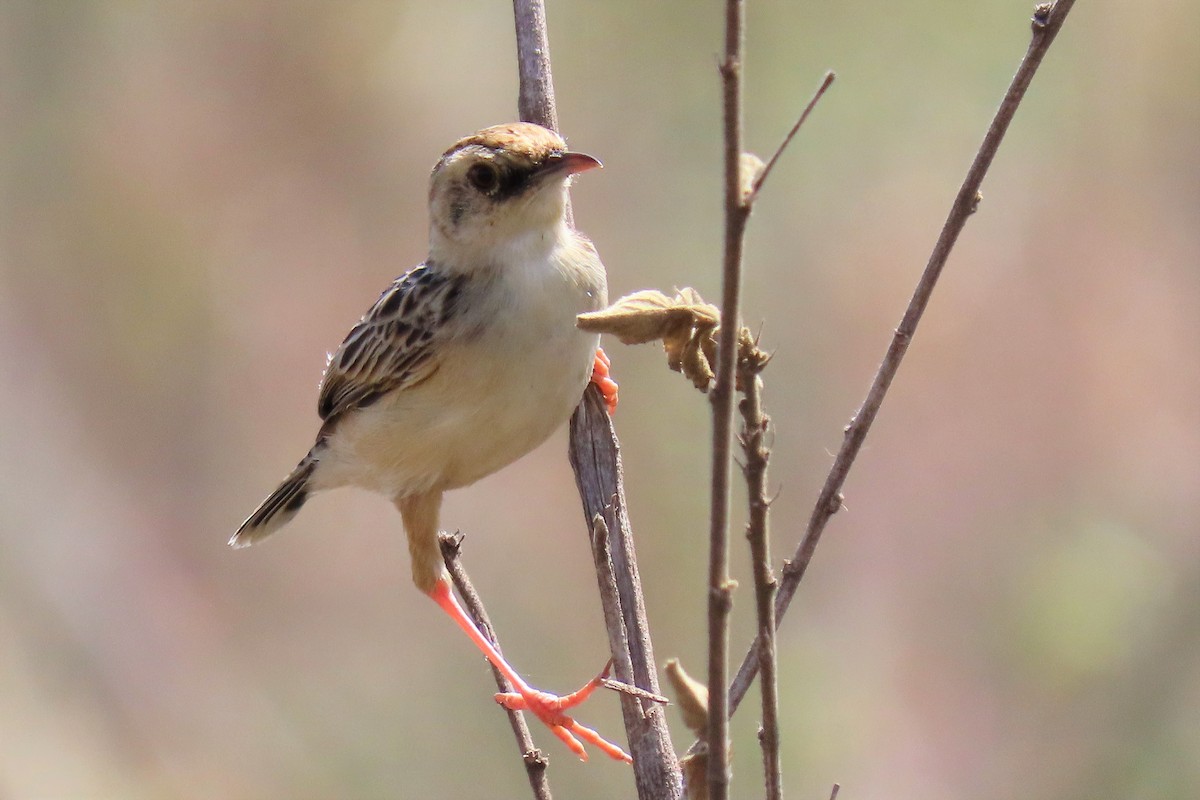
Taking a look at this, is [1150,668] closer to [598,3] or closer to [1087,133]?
[1087,133]

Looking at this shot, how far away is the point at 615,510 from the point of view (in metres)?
3.38

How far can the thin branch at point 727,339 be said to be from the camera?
5.85 ft

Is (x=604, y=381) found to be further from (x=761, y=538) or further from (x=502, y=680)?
(x=761, y=538)

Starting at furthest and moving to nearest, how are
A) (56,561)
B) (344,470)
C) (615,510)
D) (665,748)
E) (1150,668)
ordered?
(56,561)
(1150,668)
(344,470)
(615,510)
(665,748)

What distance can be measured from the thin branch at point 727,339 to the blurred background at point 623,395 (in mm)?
5561

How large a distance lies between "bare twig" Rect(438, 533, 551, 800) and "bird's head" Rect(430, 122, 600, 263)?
40.6 inches

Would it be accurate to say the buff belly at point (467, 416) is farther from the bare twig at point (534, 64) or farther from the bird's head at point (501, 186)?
the bare twig at point (534, 64)

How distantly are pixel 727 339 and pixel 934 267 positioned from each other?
0.86m

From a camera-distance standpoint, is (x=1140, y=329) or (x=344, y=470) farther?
(x=1140, y=329)

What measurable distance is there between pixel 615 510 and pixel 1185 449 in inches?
281

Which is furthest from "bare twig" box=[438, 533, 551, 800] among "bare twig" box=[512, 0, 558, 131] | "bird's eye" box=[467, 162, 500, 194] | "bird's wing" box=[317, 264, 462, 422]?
"bare twig" box=[512, 0, 558, 131]

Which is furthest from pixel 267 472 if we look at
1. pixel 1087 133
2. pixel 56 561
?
pixel 1087 133

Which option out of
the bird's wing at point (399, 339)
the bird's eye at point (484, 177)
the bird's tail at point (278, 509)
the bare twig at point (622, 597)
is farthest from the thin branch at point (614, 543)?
the bird's tail at point (278, 509)

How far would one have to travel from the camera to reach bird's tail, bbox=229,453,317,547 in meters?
5.21
